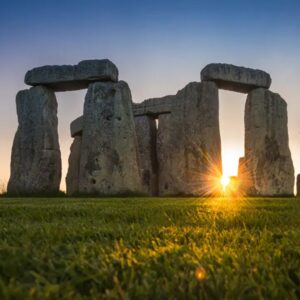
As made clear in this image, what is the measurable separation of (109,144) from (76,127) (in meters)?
6.59

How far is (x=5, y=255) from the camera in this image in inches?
74.7

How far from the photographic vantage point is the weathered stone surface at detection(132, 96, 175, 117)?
59.5 feet

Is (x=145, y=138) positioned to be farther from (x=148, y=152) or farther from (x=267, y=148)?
(x=267, y=148)

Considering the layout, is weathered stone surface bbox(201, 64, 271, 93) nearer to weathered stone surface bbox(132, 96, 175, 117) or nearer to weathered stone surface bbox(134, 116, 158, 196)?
weathered stone surface bbox(132, 96, 175, 117)

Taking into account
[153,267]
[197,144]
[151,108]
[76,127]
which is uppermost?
[151,108]

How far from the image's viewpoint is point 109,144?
1300 cm

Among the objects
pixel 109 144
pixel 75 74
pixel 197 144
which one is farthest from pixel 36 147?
pixel 197 144

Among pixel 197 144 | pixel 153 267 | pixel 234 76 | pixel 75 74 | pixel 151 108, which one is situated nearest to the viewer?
pixel 153 267

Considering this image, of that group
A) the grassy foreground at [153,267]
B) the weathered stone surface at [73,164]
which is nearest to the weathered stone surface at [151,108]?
the weathered stone surface at [73,164]

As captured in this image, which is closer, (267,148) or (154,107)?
(267,148)

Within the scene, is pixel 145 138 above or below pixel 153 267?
above

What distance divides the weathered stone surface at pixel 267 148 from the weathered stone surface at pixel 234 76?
1.39 feet

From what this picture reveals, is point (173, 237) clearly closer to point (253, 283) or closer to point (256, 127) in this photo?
point (253, 283)

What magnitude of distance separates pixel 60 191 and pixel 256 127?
23.9 feet
